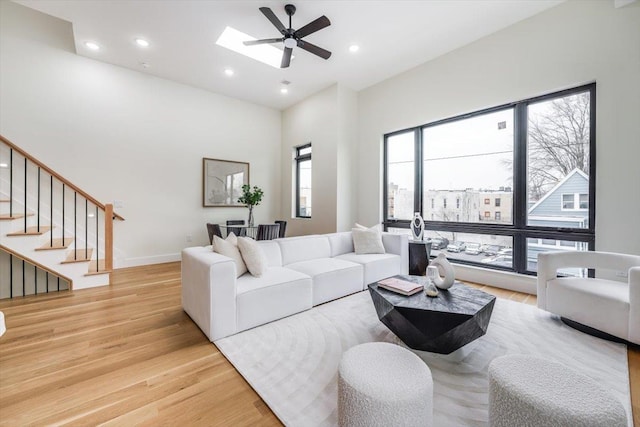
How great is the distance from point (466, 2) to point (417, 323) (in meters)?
3.66

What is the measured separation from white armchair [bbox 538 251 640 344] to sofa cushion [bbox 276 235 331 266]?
8.02 ft

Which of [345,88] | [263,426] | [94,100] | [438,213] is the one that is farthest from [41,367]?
[345,88]

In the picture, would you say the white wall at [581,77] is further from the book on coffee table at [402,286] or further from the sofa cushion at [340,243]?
the sofa cushion at [340,243]


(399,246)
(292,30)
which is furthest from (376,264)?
(292,30)

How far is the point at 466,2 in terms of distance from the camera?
122 inches

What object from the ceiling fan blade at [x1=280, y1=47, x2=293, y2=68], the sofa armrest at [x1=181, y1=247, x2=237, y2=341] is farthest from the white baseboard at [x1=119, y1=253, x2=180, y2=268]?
the ceiling fan blade at [x1=280, y1=47, x2=293, y2=68]

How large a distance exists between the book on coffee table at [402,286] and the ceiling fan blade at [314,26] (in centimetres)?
289

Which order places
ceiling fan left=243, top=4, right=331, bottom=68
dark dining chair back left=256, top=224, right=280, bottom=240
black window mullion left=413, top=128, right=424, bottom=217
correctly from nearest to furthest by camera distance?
ceiling fan left=243, top=4, right=331, bottom=68 < dark dining chair back left=256, top=224, right=280, bottom=240 < black window mullion left=413, top=128, right=424, bottom=217

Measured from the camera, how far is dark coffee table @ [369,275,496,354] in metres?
1.84

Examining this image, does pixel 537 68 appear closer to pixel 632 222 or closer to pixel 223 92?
pixel 632 222

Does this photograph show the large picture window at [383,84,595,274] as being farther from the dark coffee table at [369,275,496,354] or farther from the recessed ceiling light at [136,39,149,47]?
the recessed ceiling light at [136,39,149,47]

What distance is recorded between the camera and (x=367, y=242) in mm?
3867

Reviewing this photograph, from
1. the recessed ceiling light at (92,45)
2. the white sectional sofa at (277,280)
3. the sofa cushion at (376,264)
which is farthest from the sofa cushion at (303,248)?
the recessed ceiling light at (92,45)

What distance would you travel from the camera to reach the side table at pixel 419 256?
4.02 meters
